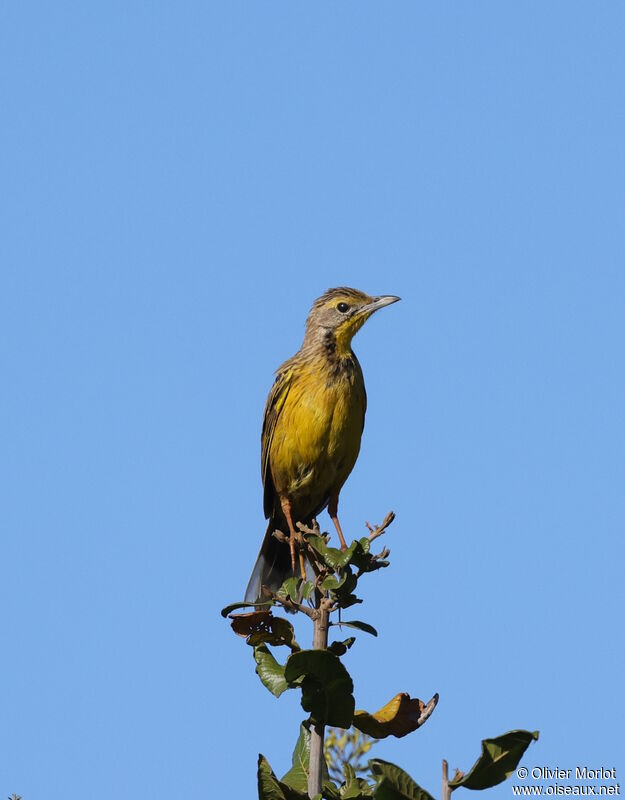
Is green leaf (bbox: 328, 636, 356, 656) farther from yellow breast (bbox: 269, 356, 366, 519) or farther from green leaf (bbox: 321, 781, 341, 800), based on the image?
yellow breast (bbox: 269, 356, 366, 519)

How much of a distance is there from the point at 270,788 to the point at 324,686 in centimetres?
36

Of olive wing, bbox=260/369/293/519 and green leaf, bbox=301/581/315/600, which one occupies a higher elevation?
olive wing, bbox=260/369/293/519

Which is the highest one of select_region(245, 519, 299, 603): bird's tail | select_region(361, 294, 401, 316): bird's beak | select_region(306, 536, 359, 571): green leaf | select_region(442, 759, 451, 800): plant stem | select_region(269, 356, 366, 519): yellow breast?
select_region(361, 294, 401, 316): bird's beak

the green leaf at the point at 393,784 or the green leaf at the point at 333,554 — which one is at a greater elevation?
the green leaf at the point at 333,554

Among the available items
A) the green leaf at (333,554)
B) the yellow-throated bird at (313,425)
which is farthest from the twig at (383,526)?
the yellow-throated bird at (313,425)

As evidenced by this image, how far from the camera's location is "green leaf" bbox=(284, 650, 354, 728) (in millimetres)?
3592

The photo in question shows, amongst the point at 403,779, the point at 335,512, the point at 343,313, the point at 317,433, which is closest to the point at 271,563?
the point at 335,512

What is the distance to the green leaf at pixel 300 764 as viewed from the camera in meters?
3.81

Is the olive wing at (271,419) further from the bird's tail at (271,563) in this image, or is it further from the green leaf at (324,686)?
the green leaf at (324,686)

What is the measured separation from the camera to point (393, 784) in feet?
9.74

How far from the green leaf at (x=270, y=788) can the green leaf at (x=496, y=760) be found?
0.55 meters

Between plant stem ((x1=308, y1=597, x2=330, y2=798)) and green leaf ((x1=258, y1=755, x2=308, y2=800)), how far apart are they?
0.05m

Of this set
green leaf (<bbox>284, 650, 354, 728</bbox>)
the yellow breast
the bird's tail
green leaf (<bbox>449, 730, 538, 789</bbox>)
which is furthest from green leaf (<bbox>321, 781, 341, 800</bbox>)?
→ the bird's tail

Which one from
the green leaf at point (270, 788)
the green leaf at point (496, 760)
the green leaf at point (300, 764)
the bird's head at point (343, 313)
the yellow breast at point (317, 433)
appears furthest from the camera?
the bird's head at point (343, 313)
